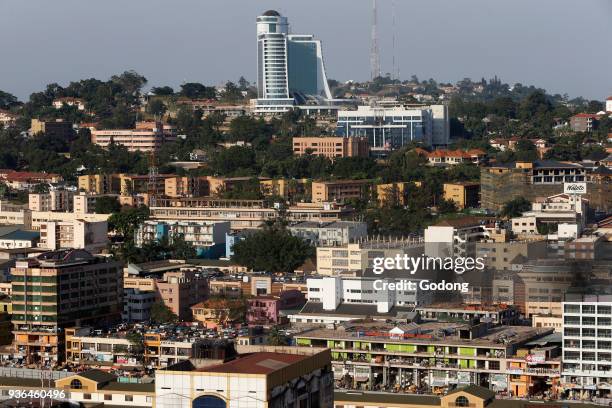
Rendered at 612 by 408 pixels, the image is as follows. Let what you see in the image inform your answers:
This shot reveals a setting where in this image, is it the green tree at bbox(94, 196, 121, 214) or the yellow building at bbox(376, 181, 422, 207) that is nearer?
the green tree at bbox(94, 196, 121, 214)

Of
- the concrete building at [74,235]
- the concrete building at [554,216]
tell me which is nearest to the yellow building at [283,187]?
the concrete building at [74,235]

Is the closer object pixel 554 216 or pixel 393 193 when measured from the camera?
pixel 554 216

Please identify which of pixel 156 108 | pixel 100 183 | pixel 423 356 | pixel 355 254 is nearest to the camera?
pixel 423 356

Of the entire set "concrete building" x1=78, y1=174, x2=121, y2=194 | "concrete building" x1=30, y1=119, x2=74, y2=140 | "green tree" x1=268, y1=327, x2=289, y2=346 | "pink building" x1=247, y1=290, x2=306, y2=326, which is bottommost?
"green tree" x1=268, y1=327, x2=289, y2=346

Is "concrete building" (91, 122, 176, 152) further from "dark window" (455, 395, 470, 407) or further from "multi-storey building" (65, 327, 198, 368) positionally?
"dark window" (455, 395, 470, 407)

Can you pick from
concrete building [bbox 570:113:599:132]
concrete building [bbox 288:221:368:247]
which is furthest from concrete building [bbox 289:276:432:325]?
concrete building [bbox 570:113:599:132]

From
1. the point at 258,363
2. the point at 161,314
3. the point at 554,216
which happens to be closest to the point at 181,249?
the point at 554,216

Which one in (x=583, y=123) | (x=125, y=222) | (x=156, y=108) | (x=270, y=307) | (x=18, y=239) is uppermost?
(x=156, y=108)

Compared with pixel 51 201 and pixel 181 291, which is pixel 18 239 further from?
pixel 181 291
